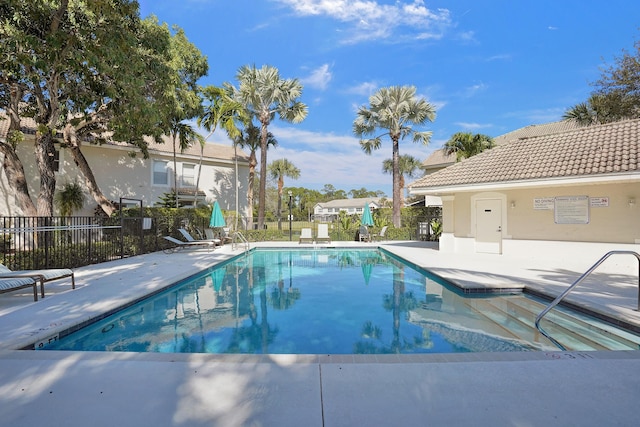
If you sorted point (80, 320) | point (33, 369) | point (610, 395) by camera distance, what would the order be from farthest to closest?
point (80, 320) → point (33, 369) → point (610, 395)

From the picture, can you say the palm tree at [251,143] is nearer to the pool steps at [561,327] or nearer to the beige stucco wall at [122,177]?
the beige stucco wall at [122,177]

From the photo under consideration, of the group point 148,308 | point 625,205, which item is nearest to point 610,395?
point 148,308

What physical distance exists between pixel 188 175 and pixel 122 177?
433 centimetres

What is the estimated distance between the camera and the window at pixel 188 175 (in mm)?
23344

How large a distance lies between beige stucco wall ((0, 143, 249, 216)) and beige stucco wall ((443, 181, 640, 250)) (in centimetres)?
1737

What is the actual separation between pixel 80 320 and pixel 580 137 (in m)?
16.8

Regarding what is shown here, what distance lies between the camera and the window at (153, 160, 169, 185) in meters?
21.9

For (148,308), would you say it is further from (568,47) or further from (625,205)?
(568,47)

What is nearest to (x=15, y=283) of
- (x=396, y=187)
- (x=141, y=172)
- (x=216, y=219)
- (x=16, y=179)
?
(x=16, y=179)

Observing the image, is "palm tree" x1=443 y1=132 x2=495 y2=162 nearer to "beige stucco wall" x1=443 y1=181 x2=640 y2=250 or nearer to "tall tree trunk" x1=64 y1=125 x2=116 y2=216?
"beige stucco wall" x1=443 y1=181 x2=640 y2=250

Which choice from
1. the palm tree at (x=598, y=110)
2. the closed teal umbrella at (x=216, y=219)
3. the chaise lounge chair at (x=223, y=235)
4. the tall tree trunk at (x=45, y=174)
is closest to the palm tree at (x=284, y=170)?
the chaise lounge chair at (x=223, y=235)

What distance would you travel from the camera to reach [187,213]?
57.8 ft

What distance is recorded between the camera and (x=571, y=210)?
452 inches

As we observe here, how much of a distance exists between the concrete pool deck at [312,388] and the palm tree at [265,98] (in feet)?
63.0
